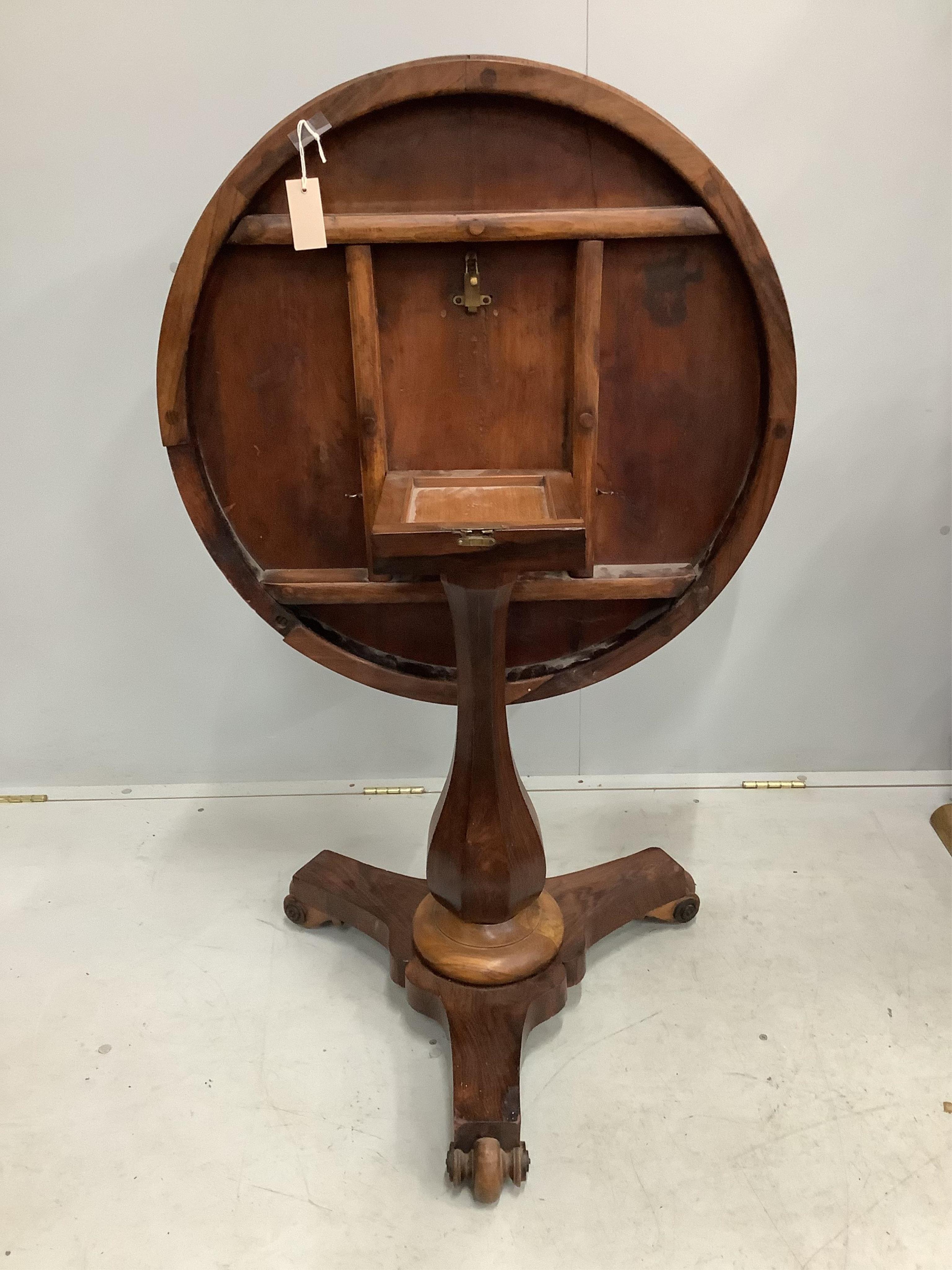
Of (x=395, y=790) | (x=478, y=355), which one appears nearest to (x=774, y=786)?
(x=395, y=790)

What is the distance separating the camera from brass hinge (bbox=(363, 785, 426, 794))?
2379 mm

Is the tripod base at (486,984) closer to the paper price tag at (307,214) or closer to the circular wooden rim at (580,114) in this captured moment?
the circular wooden rim at (580,114)

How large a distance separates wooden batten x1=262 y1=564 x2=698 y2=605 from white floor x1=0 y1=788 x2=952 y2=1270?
28.7 inches

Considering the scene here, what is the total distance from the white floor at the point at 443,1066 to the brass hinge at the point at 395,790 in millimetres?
100

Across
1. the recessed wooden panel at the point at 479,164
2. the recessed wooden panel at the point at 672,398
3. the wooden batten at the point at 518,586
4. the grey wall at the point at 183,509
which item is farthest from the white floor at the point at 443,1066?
the recessed wooden panel at the point at 479,164

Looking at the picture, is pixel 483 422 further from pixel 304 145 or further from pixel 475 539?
pixel 304 145

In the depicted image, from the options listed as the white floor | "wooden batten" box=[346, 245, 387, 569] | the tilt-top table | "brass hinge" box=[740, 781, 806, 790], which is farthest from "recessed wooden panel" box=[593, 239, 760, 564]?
"brass hinge" box=[740, 781, 806, 790]

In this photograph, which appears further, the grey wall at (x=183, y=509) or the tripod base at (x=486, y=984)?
the grey wall at (x=183, y=509)

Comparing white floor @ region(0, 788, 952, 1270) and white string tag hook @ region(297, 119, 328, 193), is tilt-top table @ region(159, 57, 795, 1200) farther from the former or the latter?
white floor @ region(0, 788, 952, 1270)

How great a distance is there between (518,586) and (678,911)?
0.77 metres

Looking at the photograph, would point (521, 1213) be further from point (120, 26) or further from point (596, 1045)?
point (120, 26)

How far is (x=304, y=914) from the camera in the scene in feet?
6.30

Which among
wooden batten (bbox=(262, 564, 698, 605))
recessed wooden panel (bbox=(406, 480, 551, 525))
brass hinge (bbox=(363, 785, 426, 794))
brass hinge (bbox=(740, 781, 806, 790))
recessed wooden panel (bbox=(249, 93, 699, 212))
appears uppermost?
recessed wooden panel (bbox=(249, 93, 699, 212))

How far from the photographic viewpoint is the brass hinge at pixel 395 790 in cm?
238
